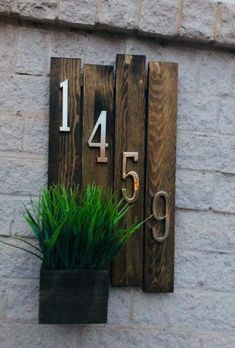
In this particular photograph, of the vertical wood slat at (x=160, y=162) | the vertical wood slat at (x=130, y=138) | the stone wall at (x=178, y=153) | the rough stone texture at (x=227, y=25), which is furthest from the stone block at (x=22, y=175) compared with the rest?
the rough stone texture at (x=227, y=25)

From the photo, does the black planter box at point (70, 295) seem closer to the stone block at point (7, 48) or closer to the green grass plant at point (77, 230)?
the green grass plant at point (77, 230)

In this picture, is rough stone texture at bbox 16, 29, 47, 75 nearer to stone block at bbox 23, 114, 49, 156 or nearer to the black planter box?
stone block at bbox 23, 114, 49, 156

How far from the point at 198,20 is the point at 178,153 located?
505 mm

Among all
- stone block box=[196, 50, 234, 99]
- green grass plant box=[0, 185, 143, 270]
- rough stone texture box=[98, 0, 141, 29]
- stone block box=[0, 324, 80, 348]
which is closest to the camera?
green grass plant box=[0, 185, 143, 270]

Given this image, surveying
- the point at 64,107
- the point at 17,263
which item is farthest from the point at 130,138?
the point at 17,263

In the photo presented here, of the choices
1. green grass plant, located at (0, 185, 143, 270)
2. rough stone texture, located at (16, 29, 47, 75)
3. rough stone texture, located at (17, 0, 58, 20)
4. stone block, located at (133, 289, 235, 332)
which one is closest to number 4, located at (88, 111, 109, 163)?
green grass plant, located at (0, 185, 143, 270)

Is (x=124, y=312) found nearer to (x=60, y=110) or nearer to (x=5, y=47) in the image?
(x=60, y=110)

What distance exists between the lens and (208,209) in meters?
2.20

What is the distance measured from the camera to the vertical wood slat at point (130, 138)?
6.81ft

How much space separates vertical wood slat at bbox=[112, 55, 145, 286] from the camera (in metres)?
2.07

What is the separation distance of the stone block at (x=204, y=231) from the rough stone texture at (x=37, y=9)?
0.85 metres

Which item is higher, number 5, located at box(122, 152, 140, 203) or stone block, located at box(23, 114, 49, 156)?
stone block, located at box(23, 114, 49, 156)

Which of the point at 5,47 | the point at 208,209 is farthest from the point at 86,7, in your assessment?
the point at 208,209

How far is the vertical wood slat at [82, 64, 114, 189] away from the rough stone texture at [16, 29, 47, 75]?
0.17 m
